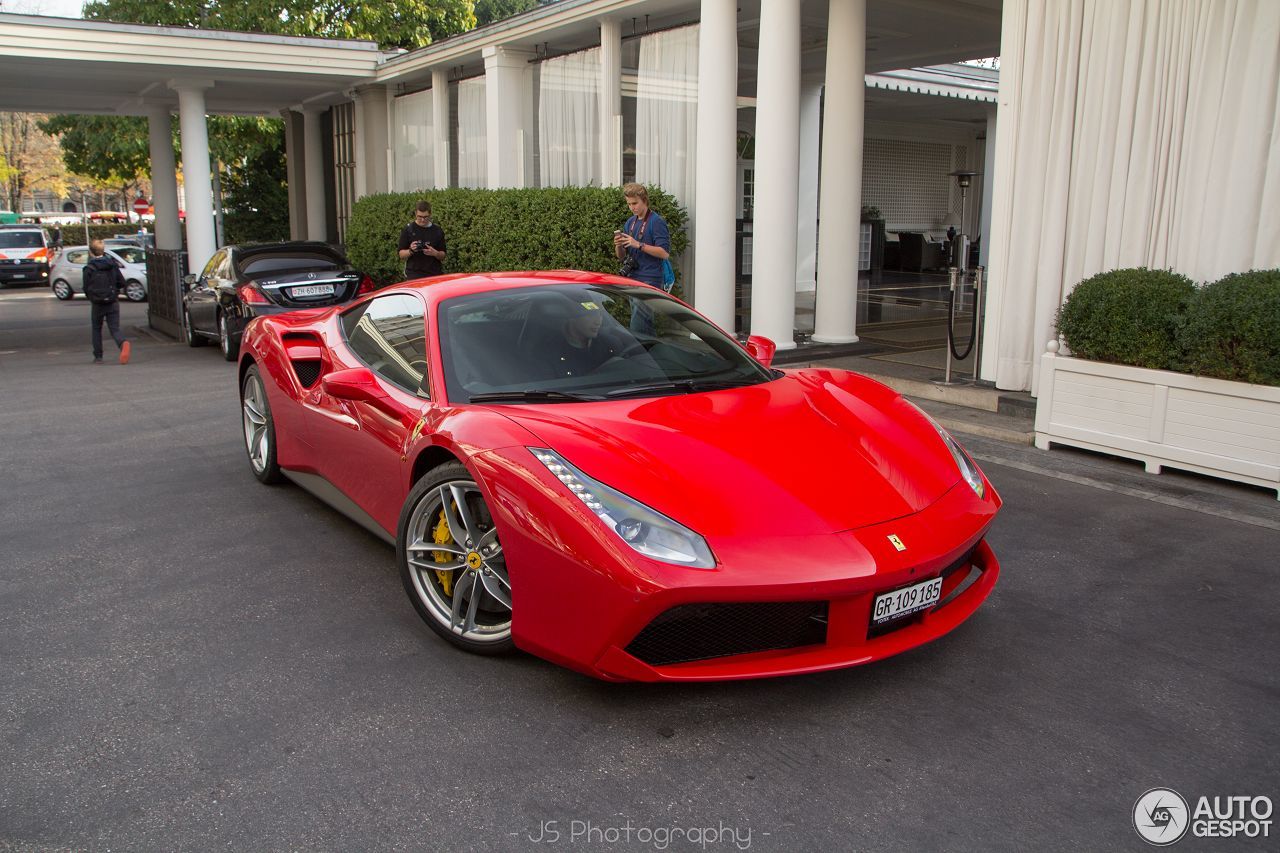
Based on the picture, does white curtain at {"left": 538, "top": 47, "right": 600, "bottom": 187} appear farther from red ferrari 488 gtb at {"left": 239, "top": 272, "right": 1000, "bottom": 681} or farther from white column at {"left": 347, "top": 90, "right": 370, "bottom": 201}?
red ferrari 488 gtb at {"left": 239, "top": 272, "right": 1000, "bottom": 681}

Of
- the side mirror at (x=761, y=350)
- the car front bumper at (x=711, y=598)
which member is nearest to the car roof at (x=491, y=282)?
the side mirror at (x=761, y=350)

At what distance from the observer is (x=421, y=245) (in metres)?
12.0

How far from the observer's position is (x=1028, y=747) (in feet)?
10.3

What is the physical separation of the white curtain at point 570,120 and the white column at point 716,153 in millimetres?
2675

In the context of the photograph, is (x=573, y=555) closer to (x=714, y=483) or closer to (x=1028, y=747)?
(x=714, y=483)

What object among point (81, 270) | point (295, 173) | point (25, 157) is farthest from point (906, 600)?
point (25, 157)

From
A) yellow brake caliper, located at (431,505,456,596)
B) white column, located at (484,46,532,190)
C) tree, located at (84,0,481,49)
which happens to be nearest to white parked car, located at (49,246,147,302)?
tree, located at (84,0,481,49)

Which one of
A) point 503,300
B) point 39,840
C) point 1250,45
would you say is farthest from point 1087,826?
point 1250,45

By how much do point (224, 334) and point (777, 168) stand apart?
288 inches

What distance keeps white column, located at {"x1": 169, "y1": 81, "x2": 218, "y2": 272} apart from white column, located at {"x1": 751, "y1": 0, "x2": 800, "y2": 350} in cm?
1134

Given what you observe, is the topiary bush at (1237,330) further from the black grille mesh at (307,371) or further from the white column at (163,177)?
the white column at (163,177)

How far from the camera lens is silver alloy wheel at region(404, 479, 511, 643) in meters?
3.69

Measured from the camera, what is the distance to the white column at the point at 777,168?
1016 cm

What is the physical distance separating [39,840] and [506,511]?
1584 millimetres
